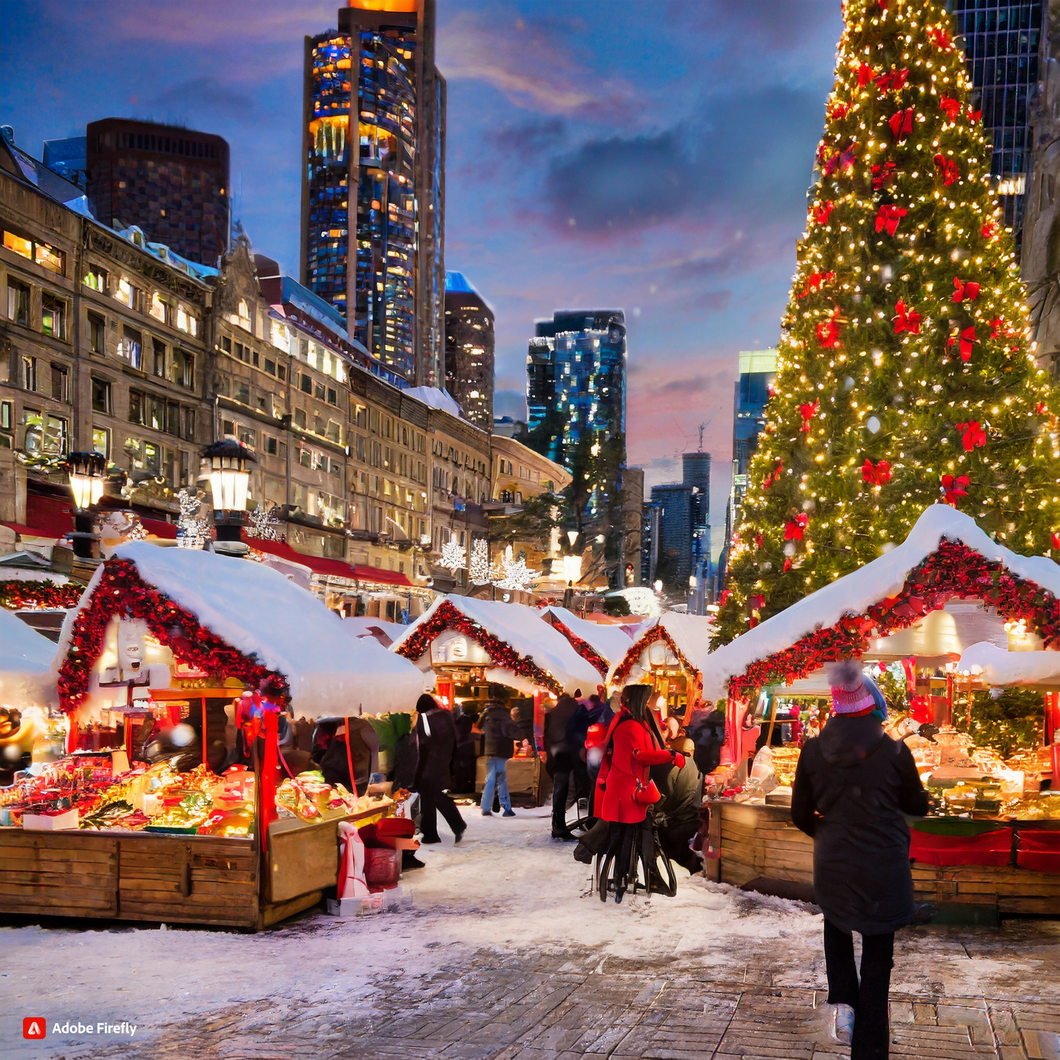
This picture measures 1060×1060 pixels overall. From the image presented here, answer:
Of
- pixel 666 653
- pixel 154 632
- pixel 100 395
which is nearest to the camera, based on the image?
pixel 154 632

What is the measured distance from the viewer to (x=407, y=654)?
20781 mm

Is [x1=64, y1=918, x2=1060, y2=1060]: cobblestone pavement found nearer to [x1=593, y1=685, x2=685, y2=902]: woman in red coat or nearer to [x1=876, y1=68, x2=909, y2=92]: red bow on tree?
[x1=593, y1=685, x2=685, y2=902]: woman in red coat

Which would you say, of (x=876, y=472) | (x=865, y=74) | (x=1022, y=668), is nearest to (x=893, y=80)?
(x=865, y=74)

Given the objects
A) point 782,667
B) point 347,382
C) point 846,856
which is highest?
point 347,382

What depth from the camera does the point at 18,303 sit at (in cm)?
3538

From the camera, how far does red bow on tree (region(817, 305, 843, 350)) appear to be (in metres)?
15.1

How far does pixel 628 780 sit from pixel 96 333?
1361 inches

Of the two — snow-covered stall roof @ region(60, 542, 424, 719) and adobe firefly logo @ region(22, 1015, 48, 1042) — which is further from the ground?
snow-covered stall roof @ region(60, 542, 424, 719)

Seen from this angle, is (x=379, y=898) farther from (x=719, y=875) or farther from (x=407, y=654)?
(x=407, y=654)

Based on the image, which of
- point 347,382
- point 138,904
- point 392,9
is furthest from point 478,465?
point 392,9

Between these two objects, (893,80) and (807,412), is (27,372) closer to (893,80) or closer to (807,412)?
(807,412)

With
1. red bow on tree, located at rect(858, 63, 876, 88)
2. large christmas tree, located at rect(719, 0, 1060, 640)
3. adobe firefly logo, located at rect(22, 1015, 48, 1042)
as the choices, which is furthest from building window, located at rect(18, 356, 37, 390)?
adobe firefly logo, located at rect(22, 1015, 48, 1042)

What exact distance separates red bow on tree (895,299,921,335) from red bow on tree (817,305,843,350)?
771 mm

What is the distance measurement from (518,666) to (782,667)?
32.0 feet
